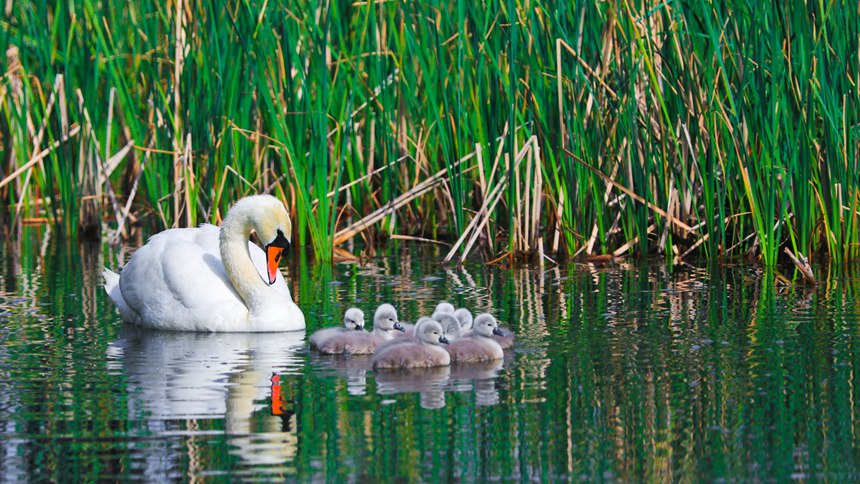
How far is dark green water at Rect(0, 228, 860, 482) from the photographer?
21.1 ft

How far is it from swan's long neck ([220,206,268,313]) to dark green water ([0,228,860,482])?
0.39m

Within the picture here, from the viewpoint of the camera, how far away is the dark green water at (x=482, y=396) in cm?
644

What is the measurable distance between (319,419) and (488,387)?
3.48ft

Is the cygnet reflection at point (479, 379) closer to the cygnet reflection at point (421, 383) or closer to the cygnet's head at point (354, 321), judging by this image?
the cygnet reflection at point (421, 383)

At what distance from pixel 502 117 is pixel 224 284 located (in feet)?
10.5

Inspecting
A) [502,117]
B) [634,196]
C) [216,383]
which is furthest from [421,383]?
[502,117]

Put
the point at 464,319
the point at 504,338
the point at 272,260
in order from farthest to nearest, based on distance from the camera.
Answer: the point at 272,260
the point at 464,319
the point at 504,338

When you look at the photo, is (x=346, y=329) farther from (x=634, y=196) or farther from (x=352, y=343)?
(x=634, y=196)

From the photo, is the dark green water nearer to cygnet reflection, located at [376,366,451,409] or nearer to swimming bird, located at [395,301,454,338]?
cygnet reflection, located at [376,366,451,409]

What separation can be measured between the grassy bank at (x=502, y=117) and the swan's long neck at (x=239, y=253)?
2.03m

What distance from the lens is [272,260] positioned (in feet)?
34.2

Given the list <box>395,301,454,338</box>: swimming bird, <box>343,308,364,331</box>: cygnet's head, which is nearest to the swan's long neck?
<box>343,308,364,331</box>: cygnet's head

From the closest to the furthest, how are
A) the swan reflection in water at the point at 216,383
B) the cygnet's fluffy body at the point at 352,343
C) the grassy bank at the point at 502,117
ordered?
the swan reflection in water at the point at 216,383
the cygnet's fluffy body at the point at 352,343
the grassy bank at the point at 502,117

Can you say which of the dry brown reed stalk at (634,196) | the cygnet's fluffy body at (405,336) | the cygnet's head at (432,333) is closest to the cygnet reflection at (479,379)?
the cygnet's head at (432,333)
